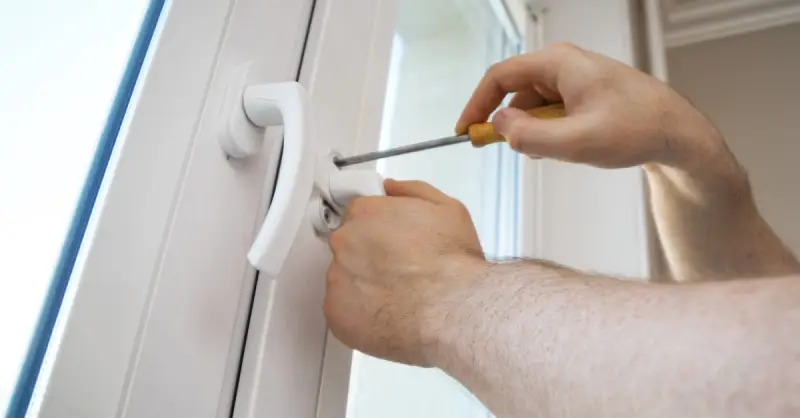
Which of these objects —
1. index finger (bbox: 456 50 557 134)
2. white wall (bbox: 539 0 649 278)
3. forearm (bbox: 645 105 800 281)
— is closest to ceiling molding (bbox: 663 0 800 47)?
white wall (bbox: 539 0 649 278)

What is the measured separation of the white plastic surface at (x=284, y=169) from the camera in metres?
0.32

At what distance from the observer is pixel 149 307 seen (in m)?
0.30

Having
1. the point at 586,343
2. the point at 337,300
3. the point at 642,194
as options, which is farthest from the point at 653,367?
the point at 642,194

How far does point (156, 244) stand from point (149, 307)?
33 millimetres

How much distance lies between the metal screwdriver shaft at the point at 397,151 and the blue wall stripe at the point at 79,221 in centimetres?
16

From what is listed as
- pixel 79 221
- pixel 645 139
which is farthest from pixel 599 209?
pixel 79 221

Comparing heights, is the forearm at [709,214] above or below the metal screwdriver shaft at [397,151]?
above

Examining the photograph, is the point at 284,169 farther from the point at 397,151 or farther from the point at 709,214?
the point at 709,214

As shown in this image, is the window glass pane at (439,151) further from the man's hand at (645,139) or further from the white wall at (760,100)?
the white wall at (760,100)

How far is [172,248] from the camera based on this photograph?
0.32 m

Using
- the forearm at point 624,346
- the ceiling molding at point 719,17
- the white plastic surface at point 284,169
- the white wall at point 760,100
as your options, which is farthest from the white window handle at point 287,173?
the ceiling molding at point 719,17

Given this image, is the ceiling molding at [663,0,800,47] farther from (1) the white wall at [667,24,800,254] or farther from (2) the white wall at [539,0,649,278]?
(2) the white wall at [539,0,649,278]

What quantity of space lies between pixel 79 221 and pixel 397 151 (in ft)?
0.68

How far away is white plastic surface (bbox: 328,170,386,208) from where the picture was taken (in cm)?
41
